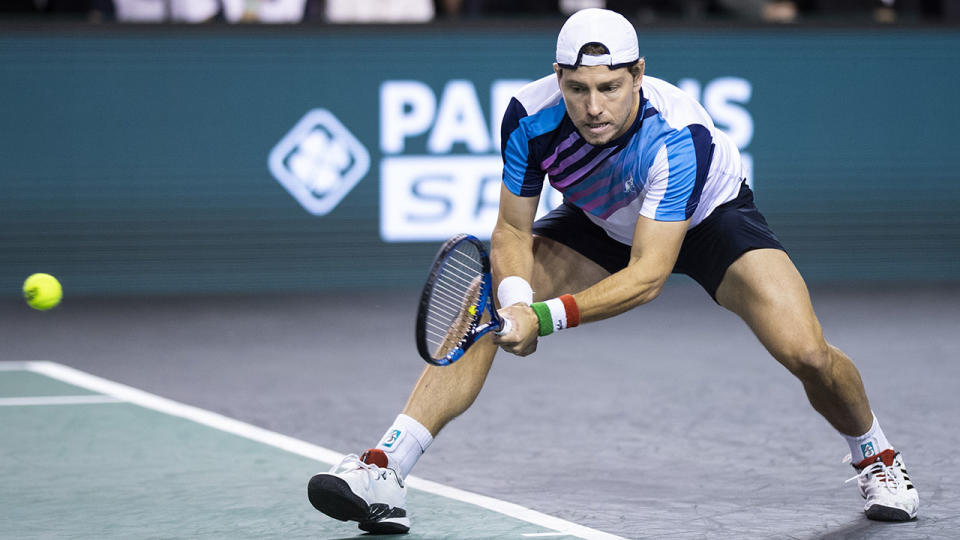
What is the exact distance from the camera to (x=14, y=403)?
6.48 metres

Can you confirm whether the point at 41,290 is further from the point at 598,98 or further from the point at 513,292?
the point at 598,98

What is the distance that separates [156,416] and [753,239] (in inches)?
109

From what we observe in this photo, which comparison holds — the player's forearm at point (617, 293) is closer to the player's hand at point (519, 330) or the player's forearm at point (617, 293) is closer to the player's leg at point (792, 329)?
the player's hand at point (519, 330)

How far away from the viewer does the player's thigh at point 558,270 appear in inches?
186

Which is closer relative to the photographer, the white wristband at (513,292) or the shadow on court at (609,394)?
the white wristband at (513,292)

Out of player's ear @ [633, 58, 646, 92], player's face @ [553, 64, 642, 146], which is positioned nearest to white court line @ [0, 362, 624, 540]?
player's face @ [553, 64, 642, 146]

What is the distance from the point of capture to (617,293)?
13.8ft

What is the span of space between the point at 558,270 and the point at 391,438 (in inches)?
30.8

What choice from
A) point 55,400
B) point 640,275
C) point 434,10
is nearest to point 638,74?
point 640,275

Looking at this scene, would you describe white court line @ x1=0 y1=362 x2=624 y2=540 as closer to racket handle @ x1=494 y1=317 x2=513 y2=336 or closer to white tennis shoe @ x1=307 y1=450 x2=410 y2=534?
white tennis shoe @ x1=307 y1=450 x2=410 y2=534

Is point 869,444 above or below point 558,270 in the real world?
below

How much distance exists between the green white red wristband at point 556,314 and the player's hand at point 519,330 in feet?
0.06

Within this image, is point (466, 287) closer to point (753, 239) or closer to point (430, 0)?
point (753, 239)

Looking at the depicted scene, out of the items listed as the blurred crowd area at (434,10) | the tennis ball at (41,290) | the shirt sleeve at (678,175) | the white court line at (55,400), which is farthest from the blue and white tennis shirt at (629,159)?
the blurred crowd area at (434,10)
